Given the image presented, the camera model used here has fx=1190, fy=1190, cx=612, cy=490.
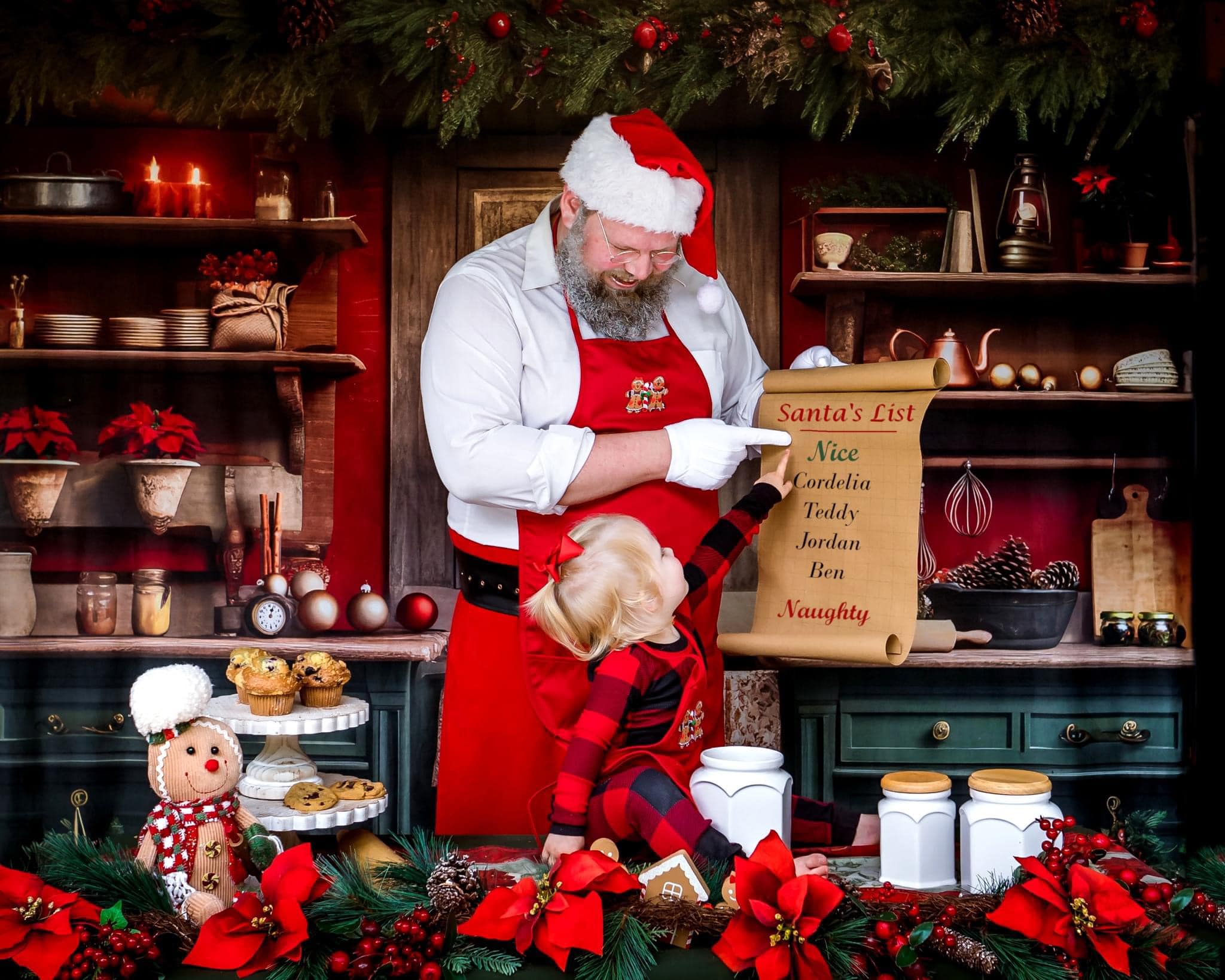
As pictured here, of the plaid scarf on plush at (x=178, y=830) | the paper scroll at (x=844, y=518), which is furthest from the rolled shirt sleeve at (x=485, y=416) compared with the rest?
the plaid scarf on plush at (x=178, y=830)

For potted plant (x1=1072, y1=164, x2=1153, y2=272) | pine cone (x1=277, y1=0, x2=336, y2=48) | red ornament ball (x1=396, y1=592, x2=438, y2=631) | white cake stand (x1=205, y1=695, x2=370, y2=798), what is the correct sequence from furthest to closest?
1. potted plant (x1=1072, y1=164, x2=1153, y2=272)
2. red ornament ball (x1=396, y1=592, x2=438, y2=631)
3. pine cone (x1=277, y1=0, x2=336, y2=48)
4. white cake stand (x1=205, y1=695, x2=370, y2=798)

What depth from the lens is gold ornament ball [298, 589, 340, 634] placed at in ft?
7.43

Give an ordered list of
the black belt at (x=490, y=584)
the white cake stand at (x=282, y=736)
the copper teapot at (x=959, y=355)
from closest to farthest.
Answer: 1. the white cake stand at (x=282, y=736)
2. the black belt at (x=490, y=584)
3. the copper teapot at (x=959, y=355)

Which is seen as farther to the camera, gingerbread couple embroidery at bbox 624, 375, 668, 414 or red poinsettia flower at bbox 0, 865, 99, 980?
gingerbread couple embroidery at bbox 624, 375, 668, 414

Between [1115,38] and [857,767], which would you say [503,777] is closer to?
[857,767]

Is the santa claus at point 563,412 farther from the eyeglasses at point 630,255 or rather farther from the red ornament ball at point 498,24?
the red ornament ball at point 498,24

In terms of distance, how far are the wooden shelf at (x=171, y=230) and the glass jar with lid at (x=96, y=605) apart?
0.63 meters

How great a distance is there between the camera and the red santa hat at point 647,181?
1690mm

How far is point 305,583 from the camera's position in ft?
7.66

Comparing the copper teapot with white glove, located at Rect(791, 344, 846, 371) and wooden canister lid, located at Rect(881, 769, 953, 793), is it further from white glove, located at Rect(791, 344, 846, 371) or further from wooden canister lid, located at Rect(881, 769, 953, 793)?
wooden canister lid, located at Rect(881, 769, 953, 793)

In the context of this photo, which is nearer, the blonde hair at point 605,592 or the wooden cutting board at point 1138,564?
the blonde hair at point 605,592

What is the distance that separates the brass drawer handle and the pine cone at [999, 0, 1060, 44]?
6.01 ft

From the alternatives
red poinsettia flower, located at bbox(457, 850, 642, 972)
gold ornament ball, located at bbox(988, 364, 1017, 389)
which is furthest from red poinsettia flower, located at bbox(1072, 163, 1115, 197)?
red poinsettia flower, located at bbox(457, 850, 642, 972)

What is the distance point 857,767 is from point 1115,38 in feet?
4.37
